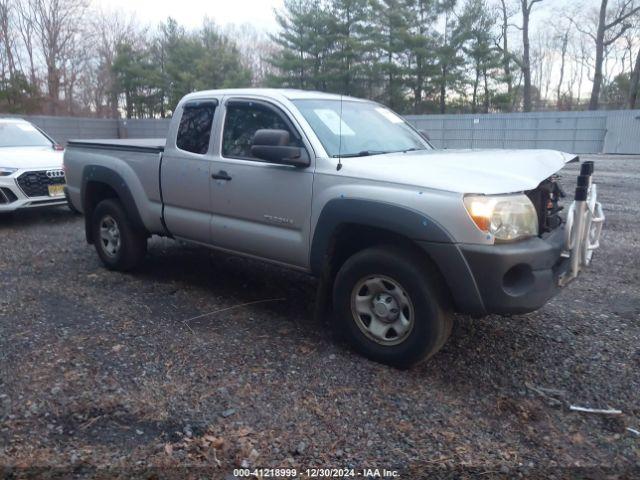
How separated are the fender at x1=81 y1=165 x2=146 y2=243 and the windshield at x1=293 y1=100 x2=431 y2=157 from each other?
209 centimetres

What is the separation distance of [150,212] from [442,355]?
3054 mm

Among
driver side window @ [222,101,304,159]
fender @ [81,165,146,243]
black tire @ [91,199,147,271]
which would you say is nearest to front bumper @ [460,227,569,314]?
driver side window @ [222,101,304,159]

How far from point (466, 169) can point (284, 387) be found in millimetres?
1784

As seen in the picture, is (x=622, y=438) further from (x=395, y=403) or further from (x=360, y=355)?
(x=360, y=355)

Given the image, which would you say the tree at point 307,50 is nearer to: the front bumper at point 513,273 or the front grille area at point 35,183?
the front grille area at point 35,183

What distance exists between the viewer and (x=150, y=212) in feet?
17.6

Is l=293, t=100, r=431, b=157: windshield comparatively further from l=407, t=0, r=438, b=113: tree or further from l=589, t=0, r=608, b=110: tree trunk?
l=589, t=0, r=608, b=110: tree trunk

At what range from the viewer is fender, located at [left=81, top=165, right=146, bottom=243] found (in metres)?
5.50

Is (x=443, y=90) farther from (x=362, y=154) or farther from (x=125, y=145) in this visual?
(x=362, y=154)

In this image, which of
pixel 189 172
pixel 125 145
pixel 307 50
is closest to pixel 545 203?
pixel 189 172

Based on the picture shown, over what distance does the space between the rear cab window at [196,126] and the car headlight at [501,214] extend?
255 centimetres

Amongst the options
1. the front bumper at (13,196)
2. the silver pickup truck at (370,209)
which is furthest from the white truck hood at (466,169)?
the front bumper at (13,196)

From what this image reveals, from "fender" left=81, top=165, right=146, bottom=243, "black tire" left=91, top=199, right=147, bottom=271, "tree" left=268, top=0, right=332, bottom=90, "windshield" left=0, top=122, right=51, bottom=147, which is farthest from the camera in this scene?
"tree" left=268, top=0, right=332, bottom=90

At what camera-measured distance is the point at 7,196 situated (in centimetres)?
838
